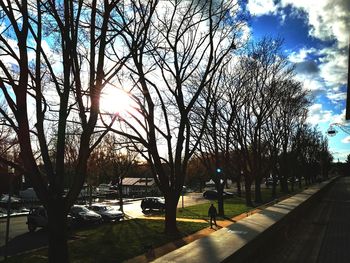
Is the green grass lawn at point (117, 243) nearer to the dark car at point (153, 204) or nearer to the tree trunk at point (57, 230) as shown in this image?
the tree trunk at point (57, 230)

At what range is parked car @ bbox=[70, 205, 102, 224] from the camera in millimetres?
25469

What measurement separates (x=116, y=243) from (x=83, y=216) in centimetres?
907

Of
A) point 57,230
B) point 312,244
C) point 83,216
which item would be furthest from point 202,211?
point 57,230

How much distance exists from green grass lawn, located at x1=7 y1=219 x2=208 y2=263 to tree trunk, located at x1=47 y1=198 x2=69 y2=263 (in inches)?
94.6

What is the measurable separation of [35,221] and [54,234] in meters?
13.8

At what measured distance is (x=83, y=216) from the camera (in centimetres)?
2570

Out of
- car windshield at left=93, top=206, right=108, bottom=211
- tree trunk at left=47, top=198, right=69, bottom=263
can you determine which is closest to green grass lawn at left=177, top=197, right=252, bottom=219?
car windshield at left=93, top=206, right=108, bottom=211

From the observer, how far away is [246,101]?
3353 centimetres

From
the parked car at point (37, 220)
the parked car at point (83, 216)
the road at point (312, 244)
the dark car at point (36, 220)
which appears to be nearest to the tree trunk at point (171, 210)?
the road at point (312, 244)

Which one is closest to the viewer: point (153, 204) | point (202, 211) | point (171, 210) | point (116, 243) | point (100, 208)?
point (116, 243)

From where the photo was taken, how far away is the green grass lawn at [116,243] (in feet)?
47.2

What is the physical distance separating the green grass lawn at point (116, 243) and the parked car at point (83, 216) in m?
2.65

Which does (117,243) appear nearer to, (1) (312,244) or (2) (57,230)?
(2) (57,230)

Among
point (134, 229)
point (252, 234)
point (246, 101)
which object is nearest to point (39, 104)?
point (252, 234)
